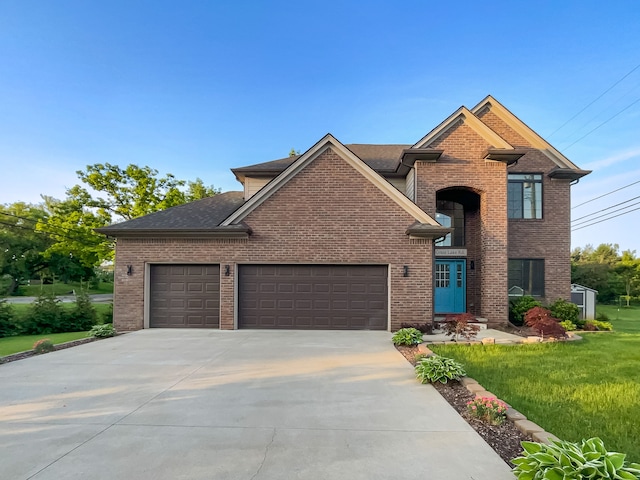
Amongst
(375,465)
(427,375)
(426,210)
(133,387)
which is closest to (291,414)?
(375,465)

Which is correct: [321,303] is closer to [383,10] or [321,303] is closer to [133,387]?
[133,387]

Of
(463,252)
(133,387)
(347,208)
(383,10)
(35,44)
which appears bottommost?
(133,387)

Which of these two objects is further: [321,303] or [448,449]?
[321,303]

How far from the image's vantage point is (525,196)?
14.0m

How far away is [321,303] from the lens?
11477mm

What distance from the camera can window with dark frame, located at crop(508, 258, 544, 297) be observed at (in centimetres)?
1368

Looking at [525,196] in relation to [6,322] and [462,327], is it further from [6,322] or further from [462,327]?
[6,322]

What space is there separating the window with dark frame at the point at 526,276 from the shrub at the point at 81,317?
57.9 ft

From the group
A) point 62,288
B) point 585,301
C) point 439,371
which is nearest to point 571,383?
point 439,371

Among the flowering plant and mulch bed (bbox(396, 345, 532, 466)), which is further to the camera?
the flowering plant

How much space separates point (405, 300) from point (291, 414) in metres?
7.51

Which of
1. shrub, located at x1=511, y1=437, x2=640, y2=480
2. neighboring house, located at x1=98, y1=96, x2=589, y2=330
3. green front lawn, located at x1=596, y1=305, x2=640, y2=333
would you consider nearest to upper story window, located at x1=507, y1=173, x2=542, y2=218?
neighboring house, located at x1=98, y1=96, x2=589, y2=330

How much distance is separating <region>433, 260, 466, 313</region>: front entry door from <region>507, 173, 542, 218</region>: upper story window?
3.10m

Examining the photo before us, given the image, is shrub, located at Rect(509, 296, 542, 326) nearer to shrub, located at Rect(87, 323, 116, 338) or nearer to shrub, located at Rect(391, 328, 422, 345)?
shrub, located at Rect(391, 328, 422, 345)
